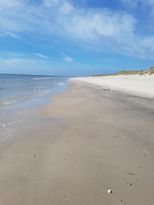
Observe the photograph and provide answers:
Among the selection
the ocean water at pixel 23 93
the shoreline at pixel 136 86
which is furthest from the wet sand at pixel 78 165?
the shoreline at pixel 136 86

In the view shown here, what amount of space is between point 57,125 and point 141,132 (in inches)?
105

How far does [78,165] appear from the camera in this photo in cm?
479

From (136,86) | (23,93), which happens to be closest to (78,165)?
(23,93)

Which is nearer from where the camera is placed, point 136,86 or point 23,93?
point 23,93

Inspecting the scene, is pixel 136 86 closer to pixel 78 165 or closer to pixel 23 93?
pixel 23 93

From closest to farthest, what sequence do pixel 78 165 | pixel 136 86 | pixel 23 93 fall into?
pixel 78 165, pixel 23 93, pixel 136 86

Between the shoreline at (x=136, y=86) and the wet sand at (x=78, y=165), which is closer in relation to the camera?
the wet sand at (x=78, y=165)

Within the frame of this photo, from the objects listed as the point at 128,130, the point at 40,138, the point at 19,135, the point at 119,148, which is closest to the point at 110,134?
the point at 128,130

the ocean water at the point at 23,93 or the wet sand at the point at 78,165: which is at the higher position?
the wet sand at the point at 78,165

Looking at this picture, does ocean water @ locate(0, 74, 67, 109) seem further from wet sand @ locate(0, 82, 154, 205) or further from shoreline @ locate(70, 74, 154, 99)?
wet sand @ locate(0, 82, 154, 205)

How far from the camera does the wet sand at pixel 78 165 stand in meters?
3.69

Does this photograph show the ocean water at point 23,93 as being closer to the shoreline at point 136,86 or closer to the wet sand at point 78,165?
the shoreline at point 136,86

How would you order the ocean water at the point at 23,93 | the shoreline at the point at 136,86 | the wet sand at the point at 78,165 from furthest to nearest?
1. the shoreline at the point at 136,86
2. the ocean water at the point at 23,93
3. the wet sand at the point at 78,165

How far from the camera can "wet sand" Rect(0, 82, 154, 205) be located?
3688 millimetres
